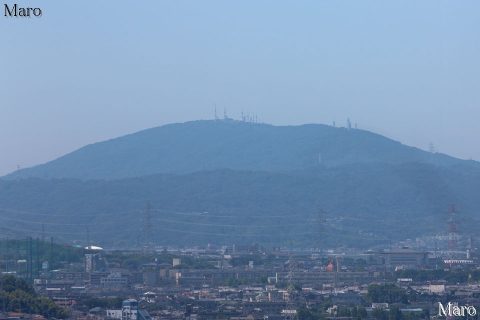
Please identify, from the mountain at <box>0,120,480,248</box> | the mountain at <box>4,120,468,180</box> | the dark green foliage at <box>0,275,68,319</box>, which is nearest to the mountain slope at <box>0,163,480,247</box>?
the mountain at <box>0,120,480,248</box>

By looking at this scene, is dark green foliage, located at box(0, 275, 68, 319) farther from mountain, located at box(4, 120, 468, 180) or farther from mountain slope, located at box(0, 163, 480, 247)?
mountain, located at box(4, 120, 468, 180)

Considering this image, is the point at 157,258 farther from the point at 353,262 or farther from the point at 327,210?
the point at 327,210

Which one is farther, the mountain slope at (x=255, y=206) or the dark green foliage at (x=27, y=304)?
the mountain slope at (x=255, y=206)

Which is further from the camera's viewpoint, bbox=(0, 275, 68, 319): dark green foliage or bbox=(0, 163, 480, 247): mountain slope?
bbox=(0, 163, 480, 247): mountain slope

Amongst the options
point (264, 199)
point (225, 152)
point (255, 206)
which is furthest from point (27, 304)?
point (225, 152)

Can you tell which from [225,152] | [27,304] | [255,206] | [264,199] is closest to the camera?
[27,304]

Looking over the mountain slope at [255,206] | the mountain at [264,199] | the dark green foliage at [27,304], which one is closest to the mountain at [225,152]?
the mountain at [264,199]

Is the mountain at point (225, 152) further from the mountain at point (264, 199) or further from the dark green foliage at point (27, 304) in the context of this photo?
the dark green foliage at point (27, 304)

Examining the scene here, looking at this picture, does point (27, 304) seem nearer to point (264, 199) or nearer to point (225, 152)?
point (264, 199)
